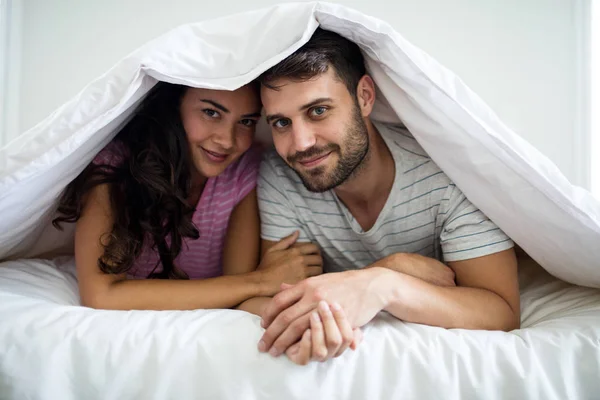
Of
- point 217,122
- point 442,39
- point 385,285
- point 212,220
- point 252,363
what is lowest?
point 252,363

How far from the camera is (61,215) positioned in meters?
1.22

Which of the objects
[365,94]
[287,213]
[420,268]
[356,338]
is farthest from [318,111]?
[356,338]

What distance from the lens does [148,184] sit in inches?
43.8

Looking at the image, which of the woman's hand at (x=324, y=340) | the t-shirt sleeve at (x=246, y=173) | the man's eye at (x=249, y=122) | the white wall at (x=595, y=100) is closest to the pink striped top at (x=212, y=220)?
the t-shirt sleeve at (x=246, y=173)

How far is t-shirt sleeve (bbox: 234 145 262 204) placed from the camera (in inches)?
50.5

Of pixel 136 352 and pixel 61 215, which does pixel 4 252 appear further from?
pixel 136 352

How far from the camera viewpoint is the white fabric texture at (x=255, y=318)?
756mm

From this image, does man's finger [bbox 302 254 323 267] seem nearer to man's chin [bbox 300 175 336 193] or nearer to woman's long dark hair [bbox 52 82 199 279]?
man's chin [bbox 300 175 336 193]

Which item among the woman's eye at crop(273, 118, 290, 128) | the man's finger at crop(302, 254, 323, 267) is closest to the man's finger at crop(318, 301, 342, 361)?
the man's finger at crop(302, 254, 323, 267)

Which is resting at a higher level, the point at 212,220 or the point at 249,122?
the point at 249,122

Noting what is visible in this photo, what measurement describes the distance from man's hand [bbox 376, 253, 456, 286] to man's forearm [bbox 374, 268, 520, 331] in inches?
2.3

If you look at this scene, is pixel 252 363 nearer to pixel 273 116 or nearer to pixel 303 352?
pixel 303 352

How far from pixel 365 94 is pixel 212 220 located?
49cm

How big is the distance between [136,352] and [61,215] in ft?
1.93
